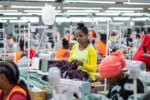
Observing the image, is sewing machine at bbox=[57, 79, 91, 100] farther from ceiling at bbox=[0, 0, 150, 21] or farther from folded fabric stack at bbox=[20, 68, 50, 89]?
ceiling at bbox=[0, 0, 150, 21]

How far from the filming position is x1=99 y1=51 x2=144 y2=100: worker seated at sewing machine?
246 centimetres

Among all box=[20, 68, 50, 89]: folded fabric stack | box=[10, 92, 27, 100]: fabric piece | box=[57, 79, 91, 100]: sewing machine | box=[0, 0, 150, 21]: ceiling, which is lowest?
box=[20, 68, 50, 89]: folded fabric stack

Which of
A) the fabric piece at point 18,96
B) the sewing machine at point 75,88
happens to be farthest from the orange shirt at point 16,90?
the sewing machine at point 75,88

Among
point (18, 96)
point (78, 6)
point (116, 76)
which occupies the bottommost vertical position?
point (18, 96)

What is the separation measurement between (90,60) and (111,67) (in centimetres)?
118

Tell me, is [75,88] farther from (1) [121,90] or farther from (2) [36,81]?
(2) [36,81]

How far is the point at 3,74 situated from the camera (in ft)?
7.87

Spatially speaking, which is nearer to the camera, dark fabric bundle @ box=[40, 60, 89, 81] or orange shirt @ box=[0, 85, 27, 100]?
orange shirt @ box=[0, 85, 27, 100]

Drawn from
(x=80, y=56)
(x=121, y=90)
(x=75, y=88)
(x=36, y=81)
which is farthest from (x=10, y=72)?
(x=36, y=81)

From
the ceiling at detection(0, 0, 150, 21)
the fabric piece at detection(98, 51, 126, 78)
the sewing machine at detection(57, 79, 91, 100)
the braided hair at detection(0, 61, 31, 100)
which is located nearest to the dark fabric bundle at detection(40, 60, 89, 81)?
the fabric piece at detection(98, 51, 126, 78)

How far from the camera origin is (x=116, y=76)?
2.51 m

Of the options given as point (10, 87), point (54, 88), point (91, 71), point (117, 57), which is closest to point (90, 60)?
point (91, 71)

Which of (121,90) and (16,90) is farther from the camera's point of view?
(121,90)

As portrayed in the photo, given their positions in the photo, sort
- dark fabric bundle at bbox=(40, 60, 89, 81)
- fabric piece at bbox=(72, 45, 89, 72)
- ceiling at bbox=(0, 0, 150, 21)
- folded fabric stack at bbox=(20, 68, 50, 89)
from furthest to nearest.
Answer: ceiling at bbox=(0, 0, 150, 21) < folded fabric stack at bbox=(20, 68, 50, 89) < fabric piece at bbox=(72, 45, 89, 72) < dark fabric bundle at bbox=(40, 60, 89, 81)
